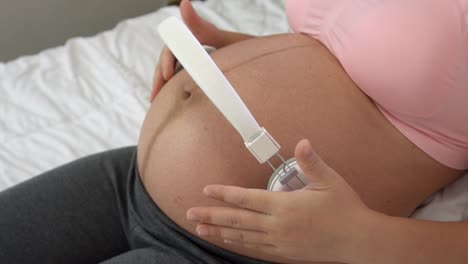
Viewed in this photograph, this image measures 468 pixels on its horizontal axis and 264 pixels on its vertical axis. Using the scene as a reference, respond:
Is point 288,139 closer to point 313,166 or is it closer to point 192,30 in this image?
point 313,166

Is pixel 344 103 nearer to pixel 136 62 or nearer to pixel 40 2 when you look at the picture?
pixel 136 62

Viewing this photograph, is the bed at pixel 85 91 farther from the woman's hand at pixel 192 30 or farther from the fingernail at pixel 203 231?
the fingernail at pixel 203 231

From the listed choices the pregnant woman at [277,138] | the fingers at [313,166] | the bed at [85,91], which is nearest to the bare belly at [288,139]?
the pregnant woman at [277,138]

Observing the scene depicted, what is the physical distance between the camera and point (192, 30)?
776 millimetres

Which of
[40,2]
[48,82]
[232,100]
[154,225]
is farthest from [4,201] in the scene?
[40,2]

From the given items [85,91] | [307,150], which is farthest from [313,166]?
[85,91]

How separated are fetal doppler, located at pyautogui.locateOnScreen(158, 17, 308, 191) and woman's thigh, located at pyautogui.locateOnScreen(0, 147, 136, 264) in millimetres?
304

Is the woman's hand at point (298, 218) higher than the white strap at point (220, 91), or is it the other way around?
the white strap at point (220, 91)

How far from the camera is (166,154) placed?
645mm

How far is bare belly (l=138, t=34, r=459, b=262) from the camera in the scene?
1.99ft

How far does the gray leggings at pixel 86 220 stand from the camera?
0.65 metres

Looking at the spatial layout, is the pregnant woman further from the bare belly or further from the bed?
the bed

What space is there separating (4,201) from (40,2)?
111cm

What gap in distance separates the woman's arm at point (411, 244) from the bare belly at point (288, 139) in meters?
0.08
